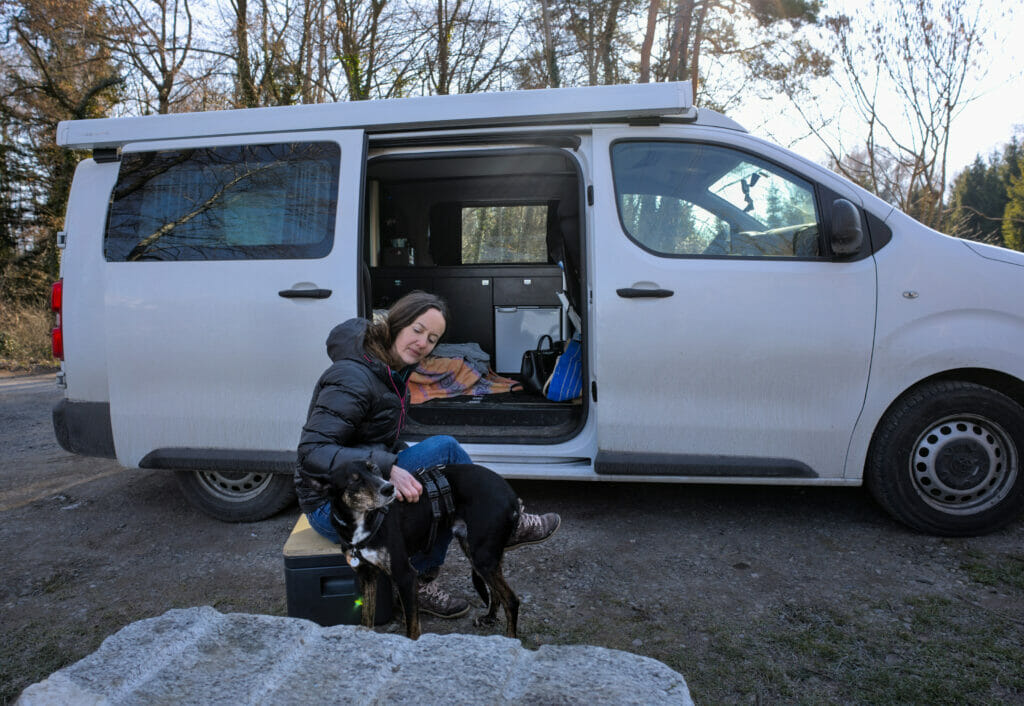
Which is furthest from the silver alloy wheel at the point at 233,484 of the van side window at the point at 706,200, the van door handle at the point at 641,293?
the van side window at the point at 706,200

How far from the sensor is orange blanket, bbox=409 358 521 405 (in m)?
4.56

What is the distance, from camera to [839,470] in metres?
3.34

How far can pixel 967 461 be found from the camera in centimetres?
330

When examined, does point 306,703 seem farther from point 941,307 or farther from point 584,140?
point 941,307

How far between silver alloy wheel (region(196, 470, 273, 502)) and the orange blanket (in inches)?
38.6

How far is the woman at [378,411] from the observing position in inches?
88.7

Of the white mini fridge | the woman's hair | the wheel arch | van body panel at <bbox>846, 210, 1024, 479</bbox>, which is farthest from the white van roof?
the white mini fridge

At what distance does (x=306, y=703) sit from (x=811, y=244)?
290cm

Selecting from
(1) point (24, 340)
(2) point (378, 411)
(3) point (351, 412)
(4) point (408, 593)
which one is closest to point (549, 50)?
(1) point (24, 340)

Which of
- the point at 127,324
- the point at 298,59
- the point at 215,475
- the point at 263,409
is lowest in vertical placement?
the point at 215,475

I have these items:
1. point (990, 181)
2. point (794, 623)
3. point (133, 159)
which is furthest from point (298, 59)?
point (990, 181)

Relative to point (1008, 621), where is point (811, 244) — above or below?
above

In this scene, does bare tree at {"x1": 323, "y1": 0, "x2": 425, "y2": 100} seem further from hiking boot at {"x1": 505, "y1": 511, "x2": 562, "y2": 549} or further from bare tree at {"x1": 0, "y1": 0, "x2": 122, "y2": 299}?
hiking boot at {"x1": 505, "y1": 511, "x2": 562, "y2": 549}

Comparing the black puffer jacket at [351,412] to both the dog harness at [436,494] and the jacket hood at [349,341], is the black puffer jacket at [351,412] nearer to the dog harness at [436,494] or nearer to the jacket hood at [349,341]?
the jacket hood at [349,341]
